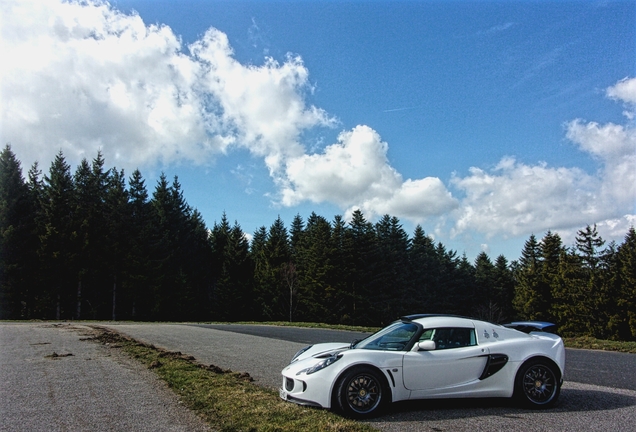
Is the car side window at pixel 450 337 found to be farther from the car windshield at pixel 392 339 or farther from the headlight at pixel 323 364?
the headlight at pixel 323 364

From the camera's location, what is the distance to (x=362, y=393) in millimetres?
5723

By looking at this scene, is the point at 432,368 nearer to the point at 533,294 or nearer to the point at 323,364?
the point at 323,364

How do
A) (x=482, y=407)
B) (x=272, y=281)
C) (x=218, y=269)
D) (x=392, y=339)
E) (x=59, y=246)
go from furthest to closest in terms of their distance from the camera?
(x=218, y=269) → (x=272, y=281) → (x=59, y=246) → (x=392, y=339) → (x=482, y=407)

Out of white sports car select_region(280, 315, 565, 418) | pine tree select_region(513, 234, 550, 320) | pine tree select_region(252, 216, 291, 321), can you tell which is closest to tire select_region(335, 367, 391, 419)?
white sports car select_region(280, 315, 565, 418)

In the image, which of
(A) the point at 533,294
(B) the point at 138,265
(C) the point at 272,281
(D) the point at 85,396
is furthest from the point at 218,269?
(D) the point at 85,396

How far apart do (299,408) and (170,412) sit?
171 centimetres

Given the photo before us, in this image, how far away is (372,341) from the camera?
264 inches

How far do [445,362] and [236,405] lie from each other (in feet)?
9.72

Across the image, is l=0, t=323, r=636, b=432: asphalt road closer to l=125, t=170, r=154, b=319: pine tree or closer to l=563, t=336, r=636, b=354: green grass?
l=563, t=336, r=636, b=354: green grass

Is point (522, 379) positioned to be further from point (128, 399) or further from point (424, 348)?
point (128, 399)

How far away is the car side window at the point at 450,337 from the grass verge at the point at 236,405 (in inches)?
71.3

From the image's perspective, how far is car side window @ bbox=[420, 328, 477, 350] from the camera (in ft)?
20.7

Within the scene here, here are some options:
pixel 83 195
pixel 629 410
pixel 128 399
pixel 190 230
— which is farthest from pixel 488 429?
pixel 190 230

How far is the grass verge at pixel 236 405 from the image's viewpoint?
5016 millimetres
